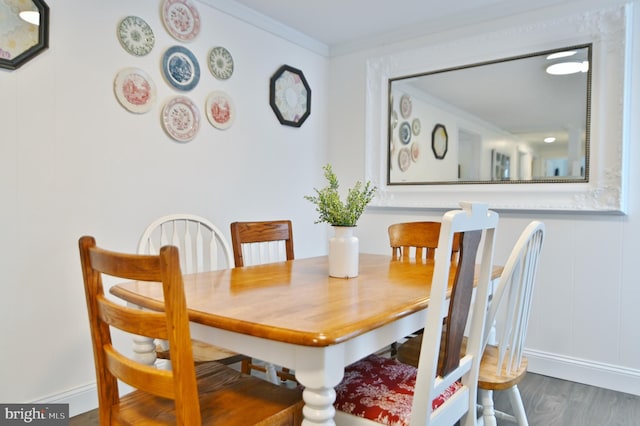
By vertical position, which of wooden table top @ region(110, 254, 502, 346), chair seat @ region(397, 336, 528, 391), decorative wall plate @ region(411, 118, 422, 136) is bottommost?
chair seat @ region(397, 336, 528, 391)

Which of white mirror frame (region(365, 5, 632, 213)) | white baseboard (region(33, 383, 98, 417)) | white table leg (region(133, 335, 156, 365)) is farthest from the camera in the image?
white mirror frame (region(365, 5, 632, 213))

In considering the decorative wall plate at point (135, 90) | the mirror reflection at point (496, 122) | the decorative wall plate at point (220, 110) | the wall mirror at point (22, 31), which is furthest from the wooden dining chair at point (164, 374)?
the mirror reflection at point (496, 122)

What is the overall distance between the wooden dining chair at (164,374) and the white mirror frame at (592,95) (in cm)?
201

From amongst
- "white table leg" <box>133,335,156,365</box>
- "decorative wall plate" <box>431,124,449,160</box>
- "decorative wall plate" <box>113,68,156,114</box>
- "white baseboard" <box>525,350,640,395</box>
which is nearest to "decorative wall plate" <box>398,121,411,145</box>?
"decorative wall plate" <box>431,124,449,160</box>

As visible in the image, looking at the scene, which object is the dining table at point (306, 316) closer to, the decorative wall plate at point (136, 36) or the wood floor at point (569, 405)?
the wood floor at point (569, 405)

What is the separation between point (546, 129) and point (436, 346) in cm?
203

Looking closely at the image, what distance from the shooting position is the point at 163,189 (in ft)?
7.82

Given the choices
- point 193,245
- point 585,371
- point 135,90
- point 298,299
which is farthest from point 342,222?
point 585,371

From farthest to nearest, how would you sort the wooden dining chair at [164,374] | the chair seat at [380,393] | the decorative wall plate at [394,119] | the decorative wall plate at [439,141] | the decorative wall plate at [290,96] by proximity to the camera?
the decorative wall plate at [394,119]
the decorative wall plate at [290,96]
the decorative wall plate at [439,141]
the chair seat at [380,393]
the wooden dining chair at [164,374]

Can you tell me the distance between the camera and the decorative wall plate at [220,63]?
2.63 meters

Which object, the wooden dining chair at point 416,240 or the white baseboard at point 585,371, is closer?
the wooden dining chair at point 416,240

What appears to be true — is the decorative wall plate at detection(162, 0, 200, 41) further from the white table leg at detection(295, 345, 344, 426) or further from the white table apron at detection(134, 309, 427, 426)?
the white table leg at detection(295, 345, 344, 426)

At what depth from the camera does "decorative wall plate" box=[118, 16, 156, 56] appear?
2180 mm

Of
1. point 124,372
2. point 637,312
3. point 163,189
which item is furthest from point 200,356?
→ point 637,312
